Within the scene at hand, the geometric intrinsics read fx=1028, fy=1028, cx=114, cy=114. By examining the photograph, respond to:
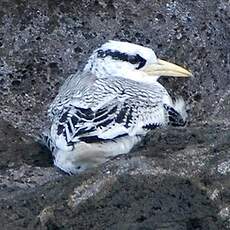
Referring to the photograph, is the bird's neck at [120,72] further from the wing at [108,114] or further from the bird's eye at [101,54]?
the wing at [108,114]

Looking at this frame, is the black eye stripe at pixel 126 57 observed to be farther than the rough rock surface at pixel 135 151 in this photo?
Yes

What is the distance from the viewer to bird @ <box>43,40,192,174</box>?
6879 millimetres

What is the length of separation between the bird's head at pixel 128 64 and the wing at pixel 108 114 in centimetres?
30

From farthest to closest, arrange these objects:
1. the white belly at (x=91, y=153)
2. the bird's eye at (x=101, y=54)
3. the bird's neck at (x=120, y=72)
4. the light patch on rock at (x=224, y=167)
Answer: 1. the bird's eye at (x=101, y=54)
2. the bird's neck at (x=120, y=72)
3. the white belly at (x=91, y=153)
4. the light patch on rock at (x=224, y=167)

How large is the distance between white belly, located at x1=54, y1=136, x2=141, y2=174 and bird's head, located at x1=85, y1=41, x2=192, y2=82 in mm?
1057

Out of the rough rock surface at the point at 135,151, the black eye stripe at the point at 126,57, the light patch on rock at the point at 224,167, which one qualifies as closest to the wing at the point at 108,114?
the rough rock surface at the point at 135,151

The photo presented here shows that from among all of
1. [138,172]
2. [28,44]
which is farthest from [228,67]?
[138,172]

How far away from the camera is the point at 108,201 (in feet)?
19.7

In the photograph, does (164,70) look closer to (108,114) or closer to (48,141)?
(48,141)

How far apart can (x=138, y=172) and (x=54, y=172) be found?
52.1 inches

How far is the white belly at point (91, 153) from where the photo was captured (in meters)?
6.82

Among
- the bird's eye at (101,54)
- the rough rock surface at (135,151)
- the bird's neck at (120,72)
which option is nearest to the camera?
the rough rock surface at (135,151)

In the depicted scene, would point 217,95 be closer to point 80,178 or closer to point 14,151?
point 14,151

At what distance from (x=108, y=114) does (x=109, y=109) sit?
89 millimetres
